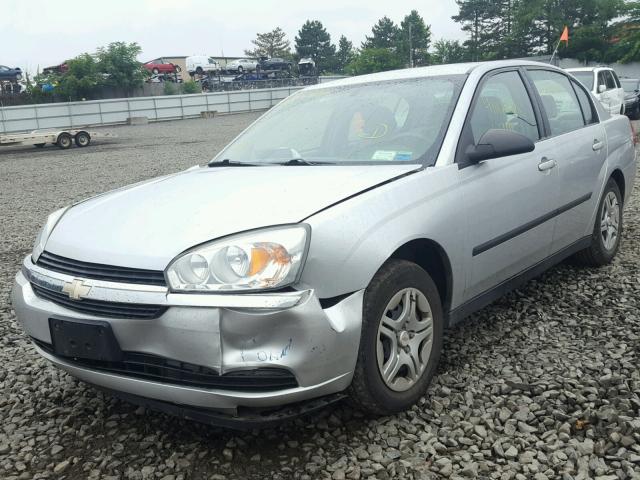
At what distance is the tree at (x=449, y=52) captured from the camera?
72188 mm

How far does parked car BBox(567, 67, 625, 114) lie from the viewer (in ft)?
48.2

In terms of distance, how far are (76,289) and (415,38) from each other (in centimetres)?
9664

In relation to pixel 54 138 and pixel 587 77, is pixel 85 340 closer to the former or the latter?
pixel 587 77

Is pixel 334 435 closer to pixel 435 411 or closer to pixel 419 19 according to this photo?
pixel 435 411

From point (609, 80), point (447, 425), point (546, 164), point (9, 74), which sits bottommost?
point (447, 425)

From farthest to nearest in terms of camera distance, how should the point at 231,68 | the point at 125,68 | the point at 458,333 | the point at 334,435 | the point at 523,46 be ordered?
the point at 523,46
the point at 231,68
the point at 125,68
the point at 458,333
the point at 334,435

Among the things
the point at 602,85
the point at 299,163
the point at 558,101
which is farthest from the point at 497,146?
the point at 602,85

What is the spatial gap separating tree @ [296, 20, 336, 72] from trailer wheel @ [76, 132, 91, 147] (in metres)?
79.0

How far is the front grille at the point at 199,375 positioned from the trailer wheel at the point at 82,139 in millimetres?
21049

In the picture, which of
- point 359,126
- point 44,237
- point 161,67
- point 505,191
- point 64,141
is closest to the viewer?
point 44,237

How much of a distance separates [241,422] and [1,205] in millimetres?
9467

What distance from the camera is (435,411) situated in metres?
2.82

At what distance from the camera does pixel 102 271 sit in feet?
8.09

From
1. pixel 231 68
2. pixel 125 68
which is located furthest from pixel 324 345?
pixel 231 68
